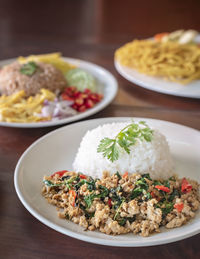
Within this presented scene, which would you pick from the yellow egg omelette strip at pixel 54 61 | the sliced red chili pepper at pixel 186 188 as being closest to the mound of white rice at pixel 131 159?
the sliced red chili pepper at pixel 186 188

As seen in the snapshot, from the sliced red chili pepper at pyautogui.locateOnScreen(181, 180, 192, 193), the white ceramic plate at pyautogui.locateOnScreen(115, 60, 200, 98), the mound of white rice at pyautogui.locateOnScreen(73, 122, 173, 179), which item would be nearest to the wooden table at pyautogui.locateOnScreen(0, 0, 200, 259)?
the white ceramic plate at pyautogui.locateOnScreen(115, 60, 200, 98)

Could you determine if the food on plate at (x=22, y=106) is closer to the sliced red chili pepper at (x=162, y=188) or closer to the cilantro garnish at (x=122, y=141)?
the cilantro garnish at (x=122, y=141)

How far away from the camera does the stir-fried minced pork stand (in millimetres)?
1592

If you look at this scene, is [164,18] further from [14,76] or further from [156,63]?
[14,76]

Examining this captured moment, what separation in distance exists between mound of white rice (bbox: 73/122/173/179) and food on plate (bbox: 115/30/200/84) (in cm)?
112

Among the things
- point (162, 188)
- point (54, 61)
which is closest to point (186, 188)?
point (162, 188)

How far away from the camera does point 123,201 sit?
1653mm

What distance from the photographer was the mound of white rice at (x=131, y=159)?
6.53 feet

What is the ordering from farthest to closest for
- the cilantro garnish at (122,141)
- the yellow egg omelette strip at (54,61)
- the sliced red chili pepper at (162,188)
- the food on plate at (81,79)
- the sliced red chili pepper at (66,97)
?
1. the yellow egg omelette strip at (54,61)
2. the food on plate at (81,79)
3. the sliced red chili pepper at (66,97)
4. the cilantro garnish at (122,141)
5. the sliced red chili pepper at (162,188)

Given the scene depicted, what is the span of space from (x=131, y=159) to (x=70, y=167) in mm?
386

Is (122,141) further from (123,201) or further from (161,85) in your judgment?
(161,85)

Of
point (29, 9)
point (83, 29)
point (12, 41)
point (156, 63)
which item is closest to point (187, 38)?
point (156, 63)

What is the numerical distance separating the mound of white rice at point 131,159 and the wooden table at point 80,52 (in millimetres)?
423

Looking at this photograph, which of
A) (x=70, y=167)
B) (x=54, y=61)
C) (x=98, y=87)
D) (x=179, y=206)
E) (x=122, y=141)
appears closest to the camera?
(x=179, y=206)
